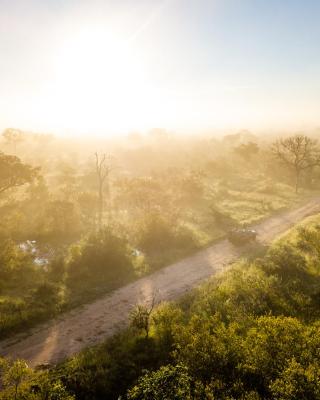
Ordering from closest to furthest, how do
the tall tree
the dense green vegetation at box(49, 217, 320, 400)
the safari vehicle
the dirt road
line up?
the dense green vegetation at box(49, 217, 320, 400) < the dirt road < the safari vehicle < the tall tree

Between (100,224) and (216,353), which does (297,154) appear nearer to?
(100,224)

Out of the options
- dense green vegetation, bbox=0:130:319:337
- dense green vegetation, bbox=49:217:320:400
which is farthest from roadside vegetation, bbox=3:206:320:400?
dense green vegetation, bbox=0:130:319:337

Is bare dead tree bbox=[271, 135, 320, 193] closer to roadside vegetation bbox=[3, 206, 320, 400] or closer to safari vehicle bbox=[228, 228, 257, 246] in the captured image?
safari vehicle bbox=[228, 228, 257, 246]

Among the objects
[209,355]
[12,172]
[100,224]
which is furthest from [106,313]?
[12,172]

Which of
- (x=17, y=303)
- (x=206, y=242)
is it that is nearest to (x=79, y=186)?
(x=206, y=242)

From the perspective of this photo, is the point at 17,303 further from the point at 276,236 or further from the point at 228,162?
the point at 228,162

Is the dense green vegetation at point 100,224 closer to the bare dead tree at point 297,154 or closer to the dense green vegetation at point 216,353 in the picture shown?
the bare dead tree at point 297,154

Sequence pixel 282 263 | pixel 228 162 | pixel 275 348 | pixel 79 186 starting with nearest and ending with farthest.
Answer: pixel 275 348 → pixel 282 263 → pixel 79 186 → pixel 228 162
